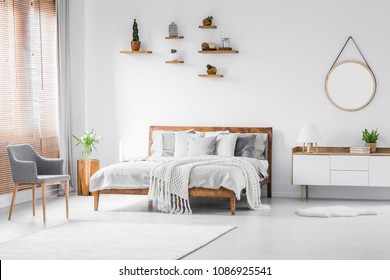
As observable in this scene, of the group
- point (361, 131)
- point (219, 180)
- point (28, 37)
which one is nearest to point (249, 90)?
point (361, 131)

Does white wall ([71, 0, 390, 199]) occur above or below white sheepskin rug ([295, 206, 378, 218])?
above

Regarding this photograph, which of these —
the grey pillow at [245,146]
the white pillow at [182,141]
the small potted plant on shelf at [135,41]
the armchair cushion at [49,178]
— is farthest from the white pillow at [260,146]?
the armchair cushion at [49,178]

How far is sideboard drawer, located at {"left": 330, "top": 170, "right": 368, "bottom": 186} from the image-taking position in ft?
27.8

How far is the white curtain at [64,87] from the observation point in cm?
935

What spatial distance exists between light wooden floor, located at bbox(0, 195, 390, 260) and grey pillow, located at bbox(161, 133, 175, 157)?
0.64m

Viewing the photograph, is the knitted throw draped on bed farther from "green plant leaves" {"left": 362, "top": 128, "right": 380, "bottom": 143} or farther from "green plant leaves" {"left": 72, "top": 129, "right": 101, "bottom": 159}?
"green plant leaves" {"left": 72, "top": 129, "right": 101, "bottom": 159}

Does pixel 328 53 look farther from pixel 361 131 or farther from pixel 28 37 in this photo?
pixel 28 37

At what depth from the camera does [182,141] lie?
350 inches

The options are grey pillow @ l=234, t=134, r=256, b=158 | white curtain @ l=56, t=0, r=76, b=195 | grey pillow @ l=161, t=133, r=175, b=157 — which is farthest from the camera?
white curtain @ l=56, t=0, r=76, b=195

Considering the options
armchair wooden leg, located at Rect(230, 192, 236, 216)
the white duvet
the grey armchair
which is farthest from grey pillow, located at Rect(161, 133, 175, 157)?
the grey armchair

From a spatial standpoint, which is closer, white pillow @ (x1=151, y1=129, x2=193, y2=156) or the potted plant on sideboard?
white pillow @ (x1=151, y1=129, x2=193, y2=156)

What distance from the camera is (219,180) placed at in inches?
290

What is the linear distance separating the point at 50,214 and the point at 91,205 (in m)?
0.80

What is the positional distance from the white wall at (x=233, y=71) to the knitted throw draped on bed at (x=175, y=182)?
1553mm
